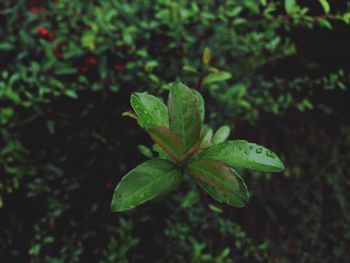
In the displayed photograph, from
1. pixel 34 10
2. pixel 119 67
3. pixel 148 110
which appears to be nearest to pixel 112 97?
pixel 119 67

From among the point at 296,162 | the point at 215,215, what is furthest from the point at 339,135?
the point at 215,215

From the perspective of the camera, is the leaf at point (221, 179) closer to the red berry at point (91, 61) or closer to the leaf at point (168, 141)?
the leaf at point (168, 141)

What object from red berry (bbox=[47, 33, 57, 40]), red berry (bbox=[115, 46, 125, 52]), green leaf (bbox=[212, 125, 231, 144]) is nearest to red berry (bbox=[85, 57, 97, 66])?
red berry (bbox=[115, 46, 125, 52])

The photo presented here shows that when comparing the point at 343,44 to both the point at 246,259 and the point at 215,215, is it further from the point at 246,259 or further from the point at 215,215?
the point at 246,259

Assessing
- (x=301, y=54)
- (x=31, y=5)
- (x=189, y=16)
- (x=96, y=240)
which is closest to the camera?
(x=189, y=16)

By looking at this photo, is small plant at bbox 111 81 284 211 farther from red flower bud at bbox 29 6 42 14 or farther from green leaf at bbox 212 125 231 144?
red flower bud at bbox 29 6 42 14

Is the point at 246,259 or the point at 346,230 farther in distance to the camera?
the point at 346,230
